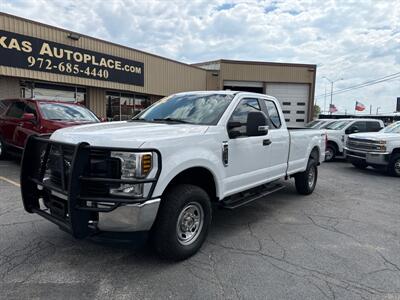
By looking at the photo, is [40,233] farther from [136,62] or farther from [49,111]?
[136,62]

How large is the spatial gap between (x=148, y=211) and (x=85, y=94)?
1448 centimetres

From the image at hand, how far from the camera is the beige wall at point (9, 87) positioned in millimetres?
12850

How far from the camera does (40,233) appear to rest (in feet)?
13.8

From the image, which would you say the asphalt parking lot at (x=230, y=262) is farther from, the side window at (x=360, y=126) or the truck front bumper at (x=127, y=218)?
the side window at (x=360, y=126)

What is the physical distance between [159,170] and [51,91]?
1344cm

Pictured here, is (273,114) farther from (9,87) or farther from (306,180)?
(9,87)

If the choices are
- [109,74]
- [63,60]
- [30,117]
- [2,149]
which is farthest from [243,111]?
[109,74]

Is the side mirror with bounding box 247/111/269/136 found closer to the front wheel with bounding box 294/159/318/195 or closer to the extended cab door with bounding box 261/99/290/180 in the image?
the extended cab door with bounding box 261/99/290/180

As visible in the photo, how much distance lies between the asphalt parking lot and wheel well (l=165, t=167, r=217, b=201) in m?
0.70

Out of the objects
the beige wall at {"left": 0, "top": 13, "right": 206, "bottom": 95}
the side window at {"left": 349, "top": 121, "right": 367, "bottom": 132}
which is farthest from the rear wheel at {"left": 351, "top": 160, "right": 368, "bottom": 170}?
the beige wall at {"left": 0, "top": 13, "right": 206, "bottom": 95}

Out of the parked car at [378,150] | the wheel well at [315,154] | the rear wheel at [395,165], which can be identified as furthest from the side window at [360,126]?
the wheel well at [315,154]

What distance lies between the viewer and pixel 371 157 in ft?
32.8

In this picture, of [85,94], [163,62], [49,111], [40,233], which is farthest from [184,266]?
[163,62]

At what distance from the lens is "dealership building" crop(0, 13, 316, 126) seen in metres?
12.7
